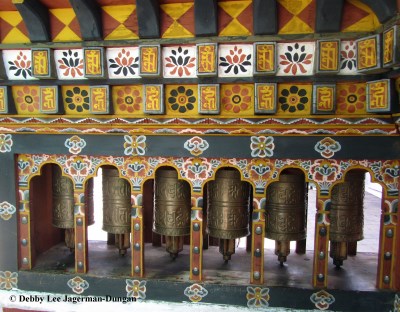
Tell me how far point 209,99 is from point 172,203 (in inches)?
37.8

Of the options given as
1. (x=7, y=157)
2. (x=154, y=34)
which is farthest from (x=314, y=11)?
(x=7, y=157)

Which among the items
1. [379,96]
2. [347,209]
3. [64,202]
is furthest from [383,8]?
[64,202]

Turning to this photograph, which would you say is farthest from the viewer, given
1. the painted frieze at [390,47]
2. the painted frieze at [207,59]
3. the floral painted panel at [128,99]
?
the floral painted panel at [128,99]

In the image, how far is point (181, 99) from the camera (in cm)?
264

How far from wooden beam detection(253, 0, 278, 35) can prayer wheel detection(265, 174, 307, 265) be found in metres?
1.13

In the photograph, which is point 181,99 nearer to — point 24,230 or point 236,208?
point 236,208

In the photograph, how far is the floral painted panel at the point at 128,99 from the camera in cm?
269

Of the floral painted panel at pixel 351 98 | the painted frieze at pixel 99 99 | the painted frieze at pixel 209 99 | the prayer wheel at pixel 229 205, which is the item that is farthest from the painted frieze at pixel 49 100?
the floral painted panel at pixel 351 98

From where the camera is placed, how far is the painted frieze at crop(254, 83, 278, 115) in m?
2.50

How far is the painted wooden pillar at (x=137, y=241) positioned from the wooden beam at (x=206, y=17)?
1.45 metres

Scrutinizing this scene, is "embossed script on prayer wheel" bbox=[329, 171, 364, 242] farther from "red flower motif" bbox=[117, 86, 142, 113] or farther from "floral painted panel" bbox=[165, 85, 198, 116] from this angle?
"red flower motif" bbox=[117, 86, 142, 113]

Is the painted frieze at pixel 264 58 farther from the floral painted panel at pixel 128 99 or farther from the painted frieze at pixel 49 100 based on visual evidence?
the painted frieze at pixel 49 100

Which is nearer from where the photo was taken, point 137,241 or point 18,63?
point 18,63

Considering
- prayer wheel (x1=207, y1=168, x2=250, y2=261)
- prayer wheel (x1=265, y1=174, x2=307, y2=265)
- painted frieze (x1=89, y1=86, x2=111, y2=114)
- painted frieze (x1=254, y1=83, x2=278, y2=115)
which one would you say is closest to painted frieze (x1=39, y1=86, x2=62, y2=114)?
painted frieze (x1=89, y1=86, x2=111, y2=114)
